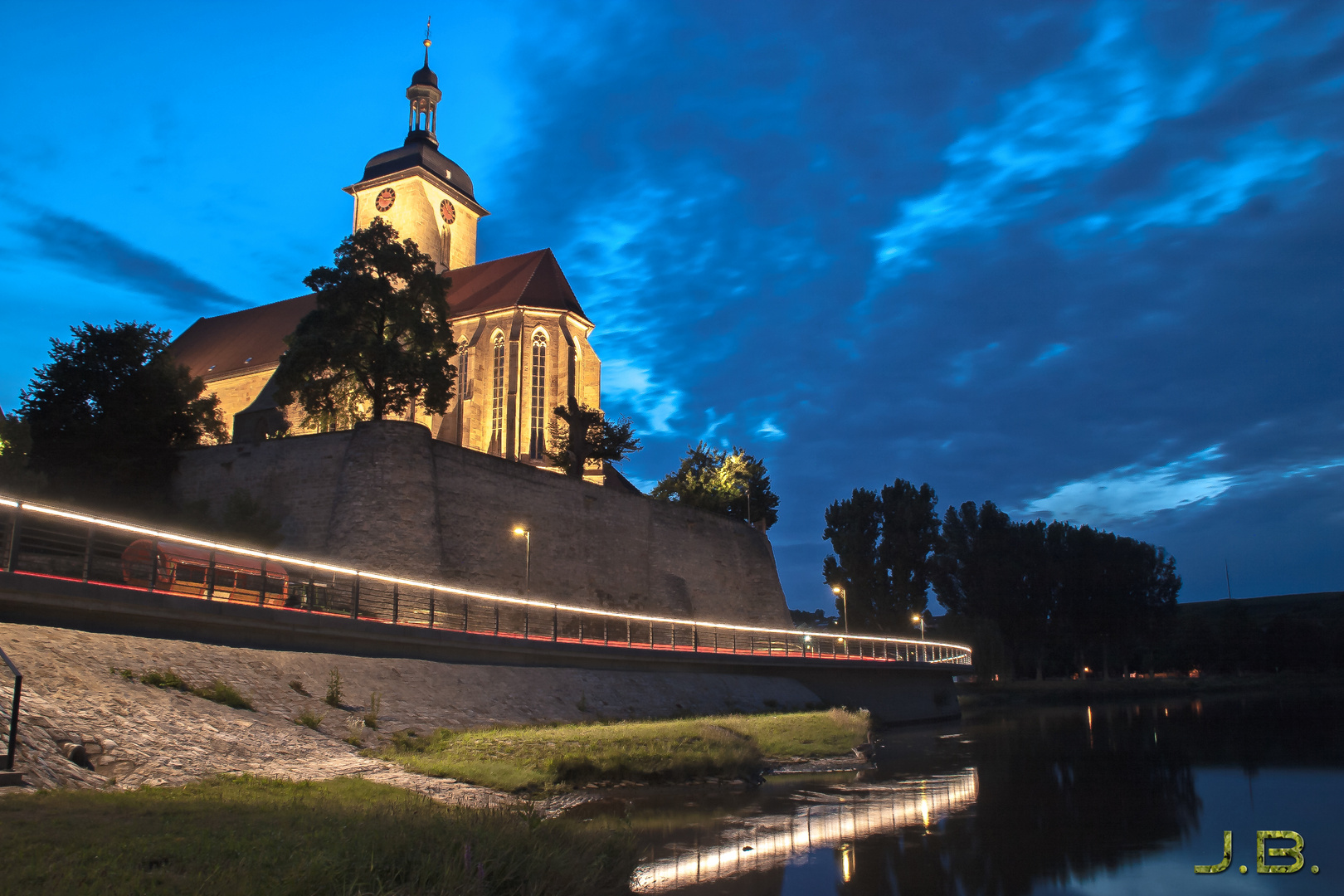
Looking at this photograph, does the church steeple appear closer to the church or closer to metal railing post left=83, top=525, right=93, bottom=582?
the church

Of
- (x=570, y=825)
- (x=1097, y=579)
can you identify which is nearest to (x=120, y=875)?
(x=570, y=825)

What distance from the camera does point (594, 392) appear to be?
59594 millimetres

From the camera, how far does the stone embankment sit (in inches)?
490

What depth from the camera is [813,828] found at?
1570 cm

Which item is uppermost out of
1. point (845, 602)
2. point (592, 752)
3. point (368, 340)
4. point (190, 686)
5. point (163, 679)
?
point (368, 340)

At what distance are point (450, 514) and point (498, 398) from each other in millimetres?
21444

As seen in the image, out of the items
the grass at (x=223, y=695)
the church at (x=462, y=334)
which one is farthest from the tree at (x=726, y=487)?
the grass at (x=223, y=695)

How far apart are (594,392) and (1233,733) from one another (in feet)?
126

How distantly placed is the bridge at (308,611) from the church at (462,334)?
1775cm

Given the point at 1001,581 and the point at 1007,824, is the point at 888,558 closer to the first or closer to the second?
the point at 1001,581

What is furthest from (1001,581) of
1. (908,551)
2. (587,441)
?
(587,441)

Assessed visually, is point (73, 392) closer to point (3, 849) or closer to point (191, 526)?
point (191, 526)

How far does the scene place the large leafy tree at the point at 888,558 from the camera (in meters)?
69.8

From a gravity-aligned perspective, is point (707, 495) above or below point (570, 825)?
above
